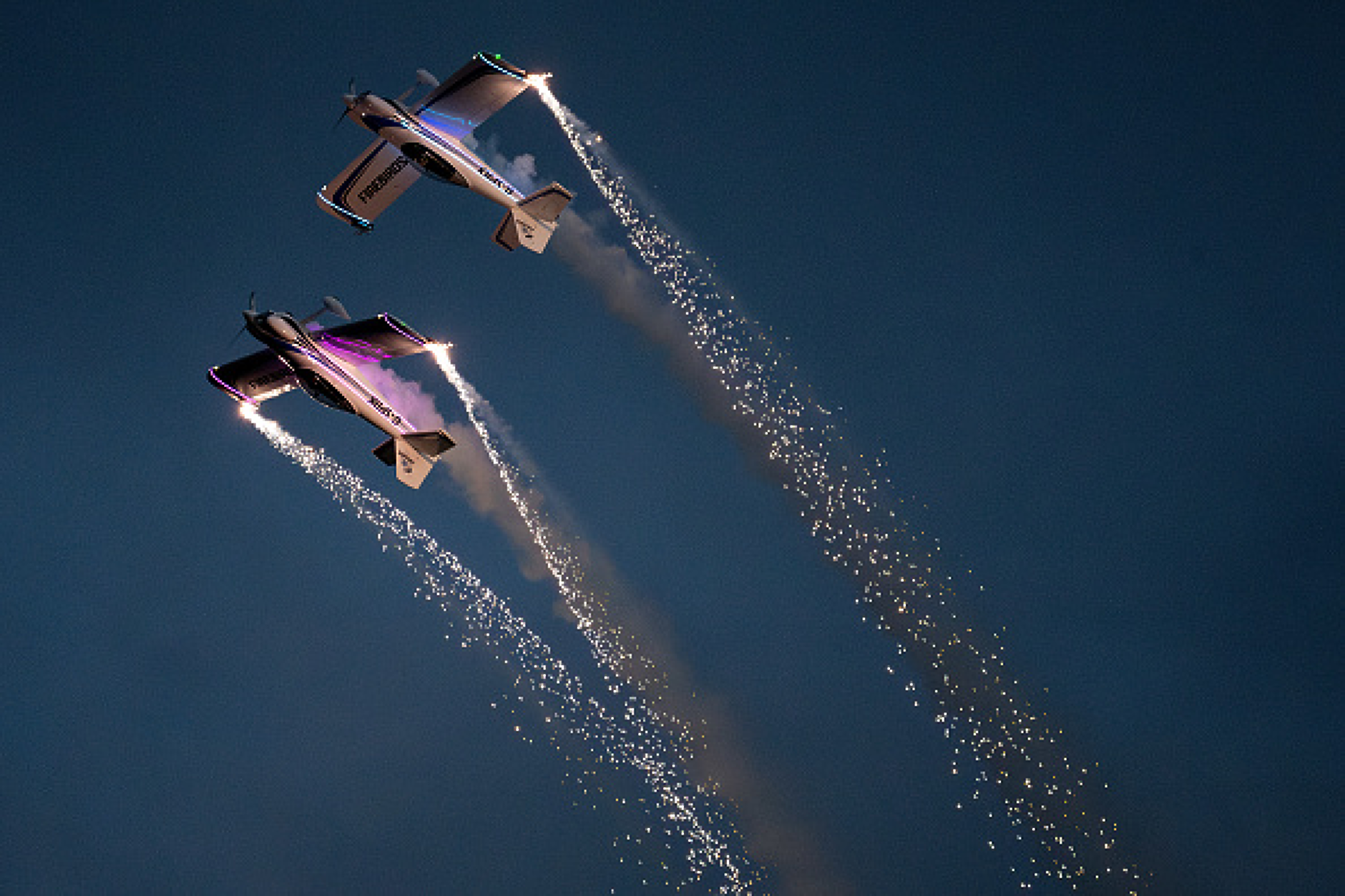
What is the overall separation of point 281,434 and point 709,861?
20.3 m

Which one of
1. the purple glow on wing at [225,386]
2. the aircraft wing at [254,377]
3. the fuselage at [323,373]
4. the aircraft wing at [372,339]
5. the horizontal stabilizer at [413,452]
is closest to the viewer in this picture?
the fuselage at [323,373]

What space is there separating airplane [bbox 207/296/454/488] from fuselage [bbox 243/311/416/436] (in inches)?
0.8

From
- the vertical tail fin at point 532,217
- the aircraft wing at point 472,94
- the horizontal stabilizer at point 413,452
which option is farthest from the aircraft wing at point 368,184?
the horizontal stabilizer at point 413,452

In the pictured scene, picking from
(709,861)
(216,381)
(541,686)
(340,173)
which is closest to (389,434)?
(216,381)

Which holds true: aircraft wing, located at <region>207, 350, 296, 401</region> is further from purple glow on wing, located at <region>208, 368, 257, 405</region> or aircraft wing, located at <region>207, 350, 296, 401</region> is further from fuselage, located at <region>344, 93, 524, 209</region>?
fuselage, located at <region>344, 93, 524, 209</region>

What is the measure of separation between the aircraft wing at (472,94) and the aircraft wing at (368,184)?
2.66m

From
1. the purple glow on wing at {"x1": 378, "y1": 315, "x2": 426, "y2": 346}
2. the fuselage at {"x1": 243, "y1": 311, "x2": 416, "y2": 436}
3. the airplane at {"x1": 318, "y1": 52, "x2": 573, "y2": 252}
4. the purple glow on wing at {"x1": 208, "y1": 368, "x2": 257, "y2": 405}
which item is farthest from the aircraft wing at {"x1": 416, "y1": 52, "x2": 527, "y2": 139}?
the purple glow on wing at {"x1": 208, "y1": 368, "x2": 257, "y2": 405}

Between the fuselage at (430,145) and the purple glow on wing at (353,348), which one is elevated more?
the fuselage at (430,145)

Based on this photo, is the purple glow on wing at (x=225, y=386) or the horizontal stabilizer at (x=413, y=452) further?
the purple glow on wing at (x=225, y=386)

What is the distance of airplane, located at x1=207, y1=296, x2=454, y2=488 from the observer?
104 feet

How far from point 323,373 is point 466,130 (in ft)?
26.4

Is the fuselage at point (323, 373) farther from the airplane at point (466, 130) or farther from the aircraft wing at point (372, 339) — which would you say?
the airplane at point (466, 130)

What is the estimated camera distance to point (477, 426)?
→ 126 feet

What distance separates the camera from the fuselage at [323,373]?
3144 cm
